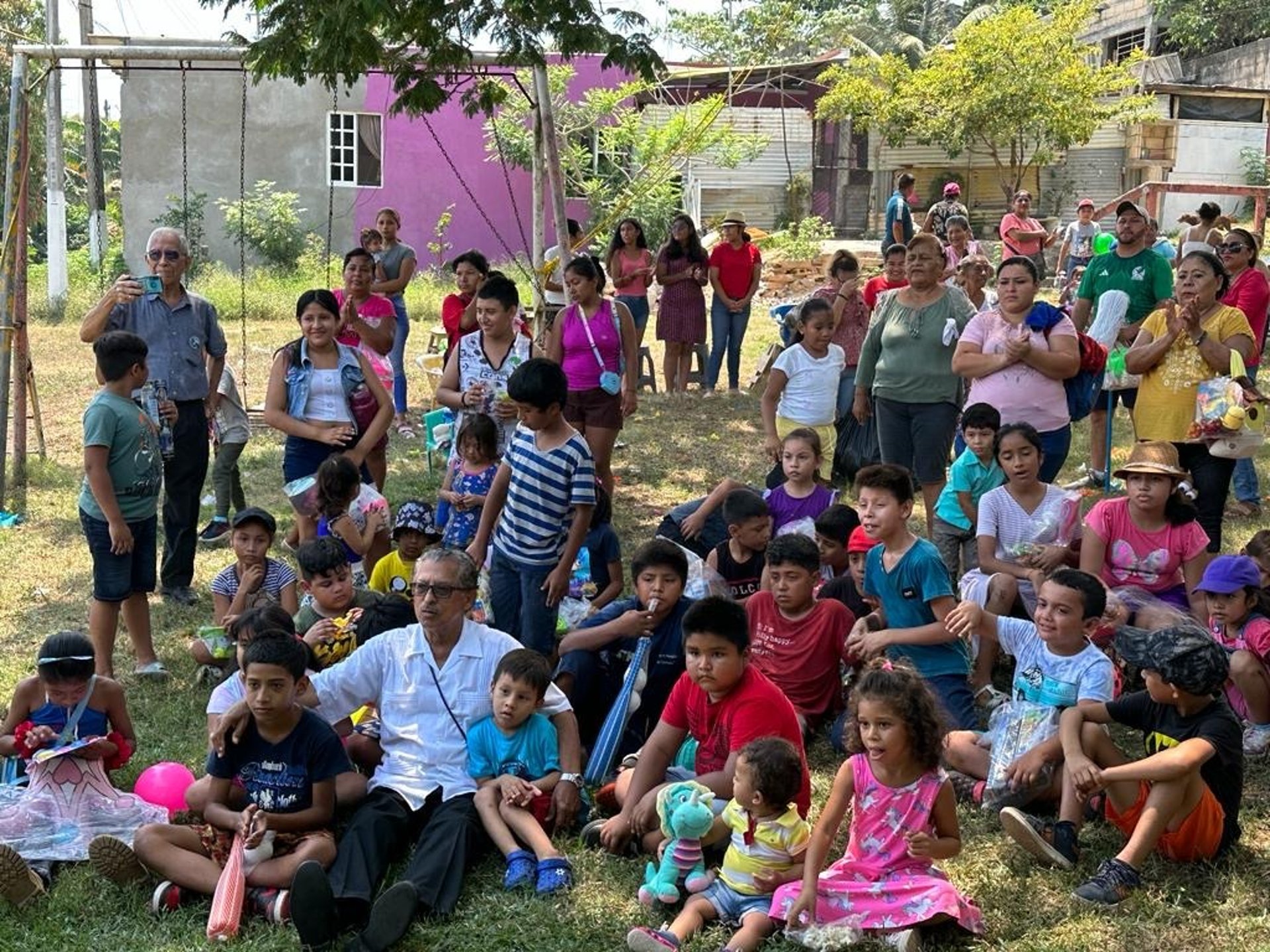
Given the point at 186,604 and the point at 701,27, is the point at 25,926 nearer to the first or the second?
the point at 186,604

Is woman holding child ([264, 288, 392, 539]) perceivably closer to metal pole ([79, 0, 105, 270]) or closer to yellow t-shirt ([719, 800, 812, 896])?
yellow t-shirt ([719, 800, 812, 896])

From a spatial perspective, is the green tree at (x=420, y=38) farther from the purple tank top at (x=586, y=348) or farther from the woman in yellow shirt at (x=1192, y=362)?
the woman in yellow shirt at (x=1192, y=362)

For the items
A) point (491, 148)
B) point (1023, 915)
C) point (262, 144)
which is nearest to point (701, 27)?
point (491, 148)

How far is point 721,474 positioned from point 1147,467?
4.61 meters

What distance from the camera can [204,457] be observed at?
7727 mm

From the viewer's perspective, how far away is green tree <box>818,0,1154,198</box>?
26.3m

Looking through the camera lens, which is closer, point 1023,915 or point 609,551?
point 1023,915

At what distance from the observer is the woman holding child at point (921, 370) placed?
7301mm

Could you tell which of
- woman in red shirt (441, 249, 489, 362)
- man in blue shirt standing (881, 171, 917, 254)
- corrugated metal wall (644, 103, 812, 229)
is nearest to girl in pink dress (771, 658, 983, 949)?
woman in red shirt (441, 249, 489, 362)

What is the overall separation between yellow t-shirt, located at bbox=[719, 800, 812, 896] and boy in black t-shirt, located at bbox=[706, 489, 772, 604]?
190 centimetres

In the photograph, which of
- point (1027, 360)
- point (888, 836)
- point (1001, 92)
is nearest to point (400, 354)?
point (1027, 360)

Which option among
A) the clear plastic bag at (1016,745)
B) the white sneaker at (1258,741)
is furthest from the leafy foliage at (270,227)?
the white sneaker at (1258,741)

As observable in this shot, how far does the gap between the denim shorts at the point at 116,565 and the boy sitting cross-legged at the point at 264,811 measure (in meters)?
1.72

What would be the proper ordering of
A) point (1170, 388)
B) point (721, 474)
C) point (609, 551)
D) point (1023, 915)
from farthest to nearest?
point (721, 474), point (1170, 388), point (609, 551), point (1023, 915)
